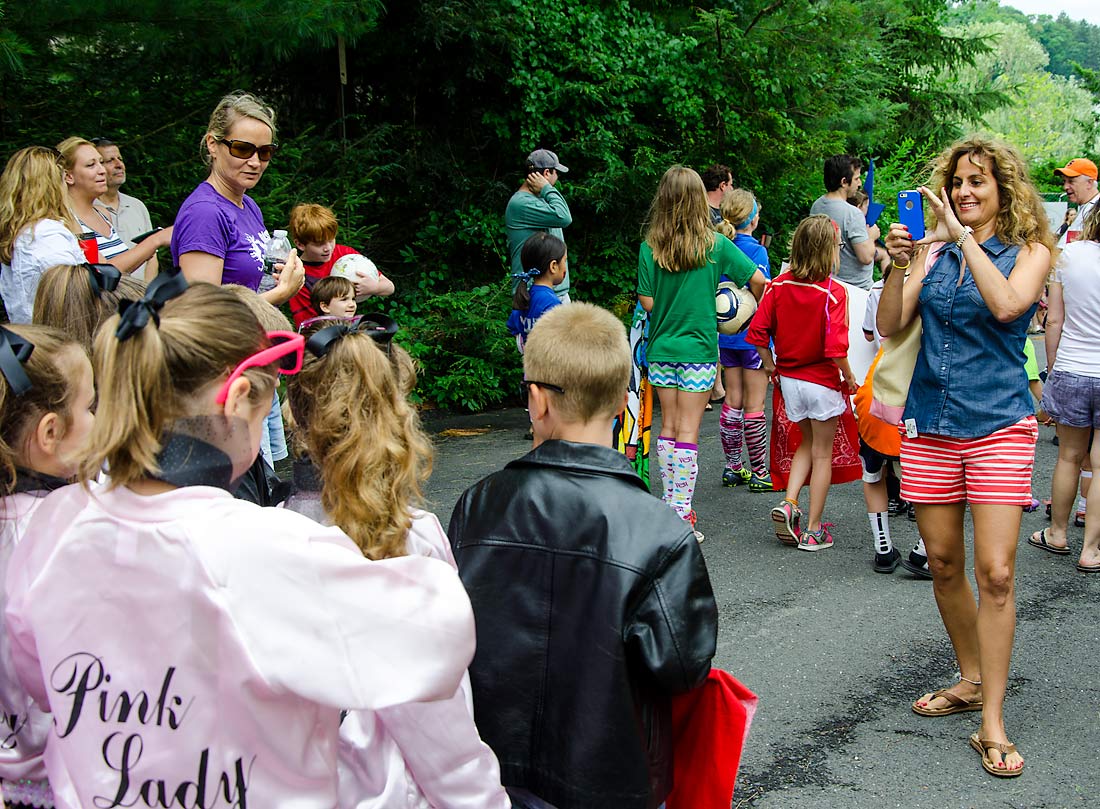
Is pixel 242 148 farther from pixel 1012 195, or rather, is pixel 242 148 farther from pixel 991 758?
pixel 991 758

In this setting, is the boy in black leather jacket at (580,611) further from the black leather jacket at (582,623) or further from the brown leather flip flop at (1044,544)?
the brown leather flip flop at (1044,544)

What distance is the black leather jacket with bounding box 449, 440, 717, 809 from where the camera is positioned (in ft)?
7.31

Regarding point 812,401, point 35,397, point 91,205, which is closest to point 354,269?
point 91,205

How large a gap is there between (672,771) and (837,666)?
220 cm

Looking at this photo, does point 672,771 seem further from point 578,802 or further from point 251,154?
point 251,154

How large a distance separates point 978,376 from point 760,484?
347cm

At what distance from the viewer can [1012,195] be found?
12.0ft

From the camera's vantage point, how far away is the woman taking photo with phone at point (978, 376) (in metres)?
3.59

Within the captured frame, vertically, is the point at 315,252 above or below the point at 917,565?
above

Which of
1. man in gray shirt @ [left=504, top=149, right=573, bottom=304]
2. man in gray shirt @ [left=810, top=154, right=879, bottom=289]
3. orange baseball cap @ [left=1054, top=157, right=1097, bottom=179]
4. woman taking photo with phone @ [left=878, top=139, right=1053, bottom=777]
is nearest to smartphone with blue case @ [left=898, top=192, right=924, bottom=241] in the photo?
woman taking photo with phone @ [left=878, top=139, right=1053, bottom=777]

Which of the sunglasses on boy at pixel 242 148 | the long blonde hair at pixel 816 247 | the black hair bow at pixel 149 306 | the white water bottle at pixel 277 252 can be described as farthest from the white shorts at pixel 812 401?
the black hair bow at pixel 149 306

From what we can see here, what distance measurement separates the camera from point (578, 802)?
2.29 metres

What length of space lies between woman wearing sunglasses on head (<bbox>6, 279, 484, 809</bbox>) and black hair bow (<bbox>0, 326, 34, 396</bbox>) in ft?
1.54

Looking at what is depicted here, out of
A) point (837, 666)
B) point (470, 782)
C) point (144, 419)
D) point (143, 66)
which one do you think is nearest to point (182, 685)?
point (144, 419)
